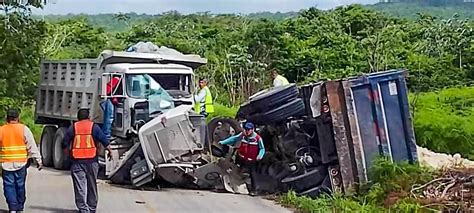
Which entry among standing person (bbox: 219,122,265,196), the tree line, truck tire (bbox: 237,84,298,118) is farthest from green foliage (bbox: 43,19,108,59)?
standing person (bbox: 219,122,265,196)

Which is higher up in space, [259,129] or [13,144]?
[13,144]

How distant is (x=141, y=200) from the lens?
14.9 metres

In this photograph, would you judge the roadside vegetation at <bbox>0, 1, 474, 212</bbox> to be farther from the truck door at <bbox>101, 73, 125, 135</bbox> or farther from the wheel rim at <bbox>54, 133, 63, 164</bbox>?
the truck door at <bbox>101, 73, 125, 135</bbox>

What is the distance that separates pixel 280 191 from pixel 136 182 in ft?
8.91

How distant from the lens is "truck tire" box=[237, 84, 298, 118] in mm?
15781

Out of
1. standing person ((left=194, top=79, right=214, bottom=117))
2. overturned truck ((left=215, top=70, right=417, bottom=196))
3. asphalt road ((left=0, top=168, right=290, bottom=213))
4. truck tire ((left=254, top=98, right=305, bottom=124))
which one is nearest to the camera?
asphalt road ((left=0, top=168, right=290, bottom=213))

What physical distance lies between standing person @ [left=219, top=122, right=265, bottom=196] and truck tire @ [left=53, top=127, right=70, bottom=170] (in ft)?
17.0

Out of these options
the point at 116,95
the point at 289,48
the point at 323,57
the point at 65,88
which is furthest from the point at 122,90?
the point at 289,48

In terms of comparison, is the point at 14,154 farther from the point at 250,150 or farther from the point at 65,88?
the point at 65,88

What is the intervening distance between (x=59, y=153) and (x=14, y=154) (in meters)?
8.42

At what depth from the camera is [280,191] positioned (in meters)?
16.0

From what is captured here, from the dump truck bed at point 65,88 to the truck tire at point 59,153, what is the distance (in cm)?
34

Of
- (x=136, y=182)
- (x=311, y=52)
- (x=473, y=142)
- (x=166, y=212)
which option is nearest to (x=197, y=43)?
(x=311, y=52)

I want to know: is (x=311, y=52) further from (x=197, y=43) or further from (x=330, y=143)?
(x=330, y=143)
